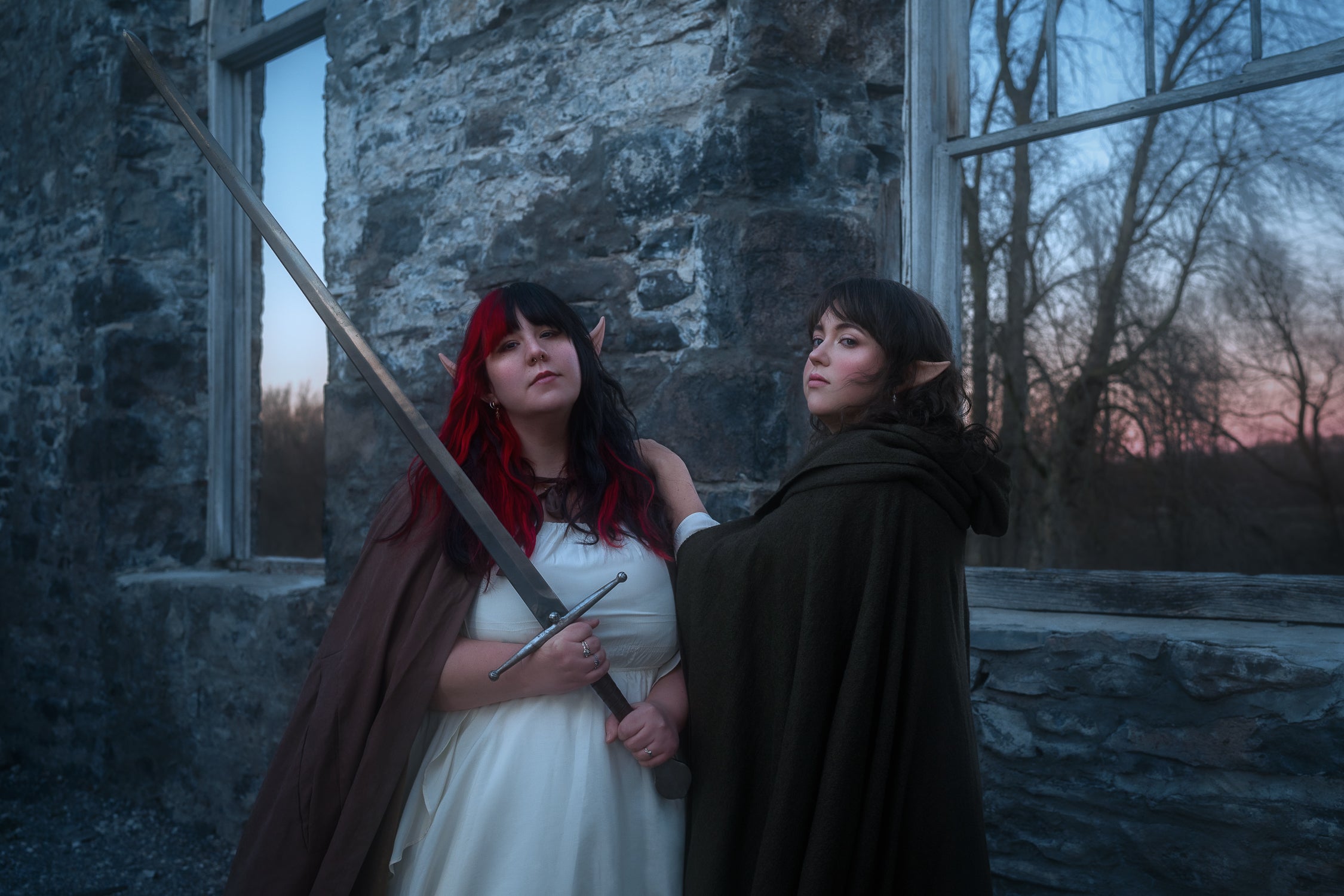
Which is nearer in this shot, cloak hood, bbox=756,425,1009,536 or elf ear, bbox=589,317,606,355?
cloak hood, bbox=756,425,1009,536

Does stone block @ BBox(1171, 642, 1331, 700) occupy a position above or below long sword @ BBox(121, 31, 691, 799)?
below

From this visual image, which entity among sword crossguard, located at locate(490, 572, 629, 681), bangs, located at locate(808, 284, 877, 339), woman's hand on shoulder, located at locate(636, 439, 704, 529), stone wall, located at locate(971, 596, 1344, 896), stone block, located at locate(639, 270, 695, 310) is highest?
stone block, located at locate(639, 270, 695, 310)

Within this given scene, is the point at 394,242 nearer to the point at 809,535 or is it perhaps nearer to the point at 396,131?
the point at 396,131

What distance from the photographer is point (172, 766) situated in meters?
3.88

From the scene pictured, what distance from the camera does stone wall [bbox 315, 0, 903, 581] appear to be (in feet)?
8.09

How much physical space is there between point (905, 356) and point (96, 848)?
371 centimetres

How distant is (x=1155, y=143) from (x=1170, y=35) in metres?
1.32

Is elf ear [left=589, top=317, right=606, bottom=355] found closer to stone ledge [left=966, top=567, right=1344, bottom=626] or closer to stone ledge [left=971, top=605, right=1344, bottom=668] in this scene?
stone ledge [left=971, top=605, right=1344, bottom=668]

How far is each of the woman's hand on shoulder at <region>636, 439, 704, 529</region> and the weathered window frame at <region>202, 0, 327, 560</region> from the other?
301cm

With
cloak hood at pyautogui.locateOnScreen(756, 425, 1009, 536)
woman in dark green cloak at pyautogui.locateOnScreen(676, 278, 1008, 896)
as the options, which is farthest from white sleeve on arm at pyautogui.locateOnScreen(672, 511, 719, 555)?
cloak hood at pyautogui.locateOnScreen(756, 425, 1009, 536)

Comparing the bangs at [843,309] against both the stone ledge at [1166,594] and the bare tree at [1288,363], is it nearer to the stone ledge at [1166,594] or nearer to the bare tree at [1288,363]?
the stone ledge at [1166,594]

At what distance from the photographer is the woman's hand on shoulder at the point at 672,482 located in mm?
1828

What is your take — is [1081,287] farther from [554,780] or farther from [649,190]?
[554,780]

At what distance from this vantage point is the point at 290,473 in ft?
13.9
